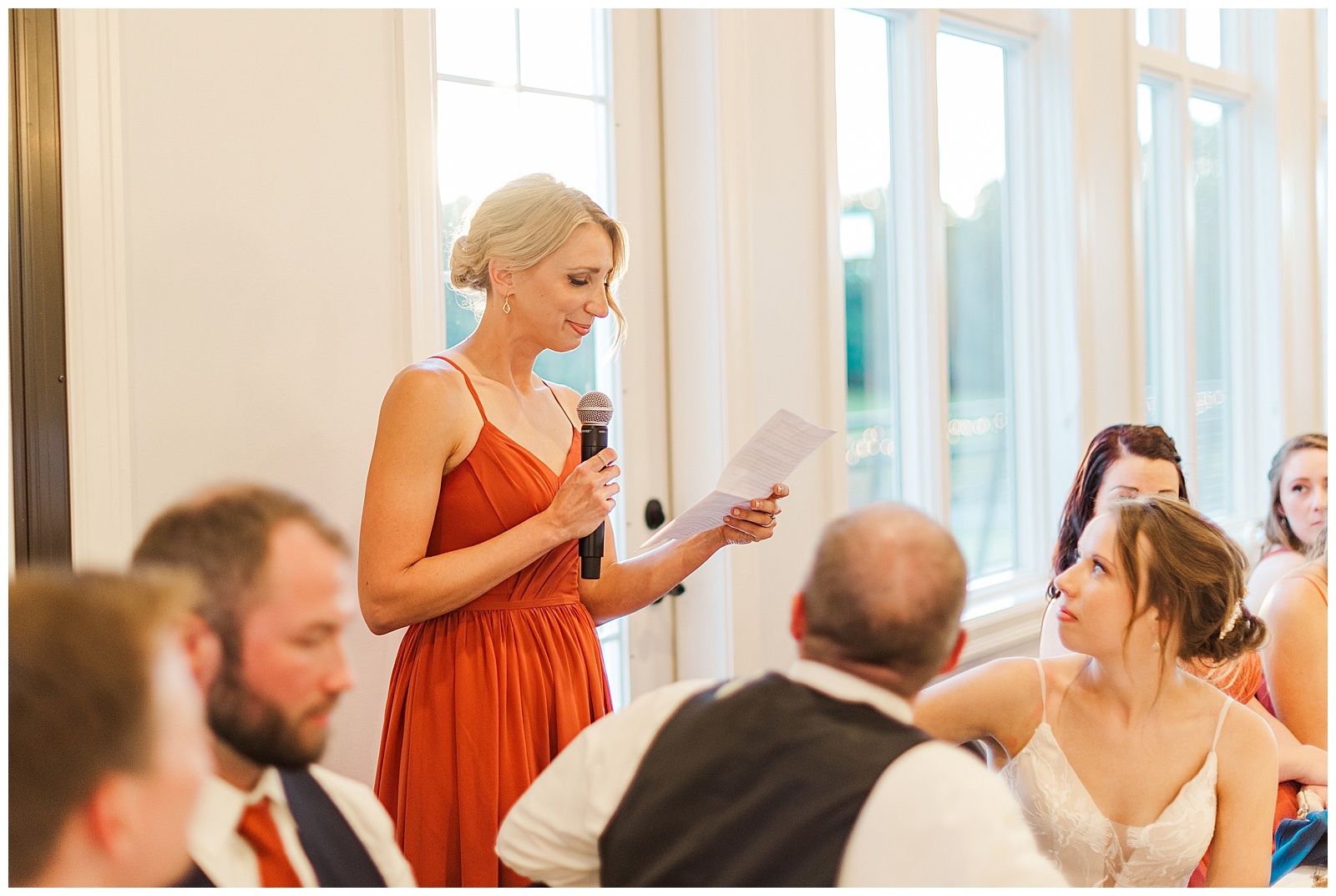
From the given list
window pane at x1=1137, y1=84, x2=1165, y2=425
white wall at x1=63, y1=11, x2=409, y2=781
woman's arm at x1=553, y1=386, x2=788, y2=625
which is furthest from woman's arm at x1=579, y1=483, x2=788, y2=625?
window pane at x1=1137, y1=84, x2=1165, y2=425

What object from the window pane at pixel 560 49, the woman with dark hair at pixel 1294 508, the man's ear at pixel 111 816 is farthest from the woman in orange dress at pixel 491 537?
the woman with dark hair at pixel 1294 508

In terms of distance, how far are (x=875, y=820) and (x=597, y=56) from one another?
1881 mm

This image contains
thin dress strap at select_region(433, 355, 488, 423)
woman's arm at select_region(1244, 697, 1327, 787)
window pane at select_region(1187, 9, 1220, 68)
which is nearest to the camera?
thin dress strap at select_region(433, 355, 488, 423)

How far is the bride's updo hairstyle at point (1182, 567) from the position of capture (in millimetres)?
1366

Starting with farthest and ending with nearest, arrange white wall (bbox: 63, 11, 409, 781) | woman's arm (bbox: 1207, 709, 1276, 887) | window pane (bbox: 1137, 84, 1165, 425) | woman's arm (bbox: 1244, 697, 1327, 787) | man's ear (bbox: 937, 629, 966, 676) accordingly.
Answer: window pane (bbox: 1137, 84, 1165, 425) < woman's arm (bbox: 1244, 697, 1327, 787) < white wall (bbox: 63, 11, 409, 781) < woman's arm (bbox: 1207, 709, 1276, 887) < man's ear (bbox: 937, 629, 966, 676)

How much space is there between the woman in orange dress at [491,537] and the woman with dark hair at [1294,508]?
114 cm

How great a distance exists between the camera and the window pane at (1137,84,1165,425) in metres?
3.97

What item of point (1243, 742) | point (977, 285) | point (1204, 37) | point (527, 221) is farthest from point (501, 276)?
point (1204, 37)

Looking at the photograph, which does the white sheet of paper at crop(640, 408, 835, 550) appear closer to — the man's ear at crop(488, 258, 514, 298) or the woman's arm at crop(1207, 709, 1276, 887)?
the man's ear at crop(488, 258, 514, 298)

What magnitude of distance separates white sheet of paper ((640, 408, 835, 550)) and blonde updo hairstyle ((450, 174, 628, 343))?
36 cm

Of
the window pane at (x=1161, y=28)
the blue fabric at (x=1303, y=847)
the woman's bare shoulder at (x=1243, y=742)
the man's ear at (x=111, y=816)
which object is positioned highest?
the window pane at (x=1161, y=28)

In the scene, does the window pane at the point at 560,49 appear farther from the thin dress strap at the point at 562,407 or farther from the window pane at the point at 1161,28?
the window pane at the point at 1161,28

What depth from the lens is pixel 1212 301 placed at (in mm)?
4355

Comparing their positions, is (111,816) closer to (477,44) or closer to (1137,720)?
(1137,720)
